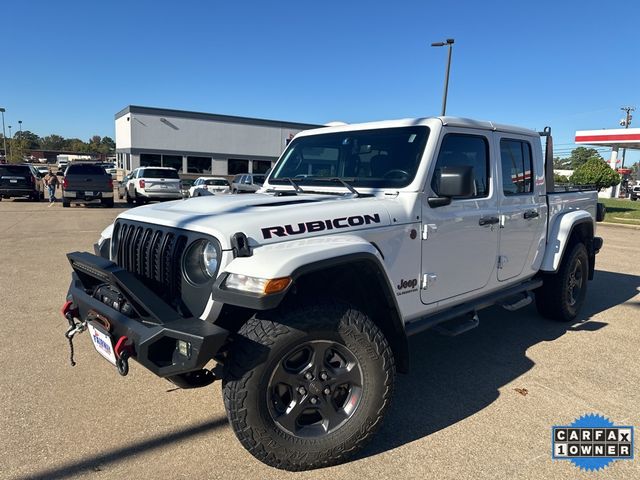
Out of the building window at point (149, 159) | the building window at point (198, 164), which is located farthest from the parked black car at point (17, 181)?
the building window at point (198, 164)

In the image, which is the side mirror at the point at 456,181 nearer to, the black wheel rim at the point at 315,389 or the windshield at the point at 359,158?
the windshield at the point at 359,158

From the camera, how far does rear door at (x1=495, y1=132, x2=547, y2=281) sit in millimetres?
4141

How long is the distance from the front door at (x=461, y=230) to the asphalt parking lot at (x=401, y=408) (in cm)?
78

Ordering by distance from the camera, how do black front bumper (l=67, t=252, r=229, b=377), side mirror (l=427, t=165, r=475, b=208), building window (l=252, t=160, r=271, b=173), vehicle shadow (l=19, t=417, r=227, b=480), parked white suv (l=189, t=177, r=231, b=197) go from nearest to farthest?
black front bumper (l=67, t=252, r=229, b=377), vehicle shadow (l=19, t=417, r=227, b=480), side mirror (l=427, t=165, r=475, b=208), parked white suv (l=189, t=177, r=231, b=197), building window (l=252, t=160, r=271, b=173)

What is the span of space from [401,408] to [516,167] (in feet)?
8.06

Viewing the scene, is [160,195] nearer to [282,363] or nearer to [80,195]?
[80,195]

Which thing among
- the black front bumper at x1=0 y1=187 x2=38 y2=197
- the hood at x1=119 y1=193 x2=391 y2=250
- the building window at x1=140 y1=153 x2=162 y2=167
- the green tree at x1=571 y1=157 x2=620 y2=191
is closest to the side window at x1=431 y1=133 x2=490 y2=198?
the hood at x1=119 y1=193 x2=391 y2=250

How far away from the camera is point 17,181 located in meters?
20.0

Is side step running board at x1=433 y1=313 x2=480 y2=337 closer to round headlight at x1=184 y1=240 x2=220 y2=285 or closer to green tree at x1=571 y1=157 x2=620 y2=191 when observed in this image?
round headlight at x1=184 y1=240 x2=220 y2=285

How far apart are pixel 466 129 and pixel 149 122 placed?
1373 inches

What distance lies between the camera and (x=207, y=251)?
261 cm

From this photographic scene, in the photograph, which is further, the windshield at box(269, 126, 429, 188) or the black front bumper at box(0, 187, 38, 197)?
the black front bumper at box(0, 187, 38, 197)

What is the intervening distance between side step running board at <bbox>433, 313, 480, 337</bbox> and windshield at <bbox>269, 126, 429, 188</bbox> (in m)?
1.15

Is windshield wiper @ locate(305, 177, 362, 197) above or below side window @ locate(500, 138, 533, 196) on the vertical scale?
below
